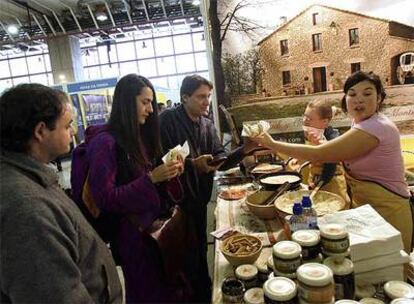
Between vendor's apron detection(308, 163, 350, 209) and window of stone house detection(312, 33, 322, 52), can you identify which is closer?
vendor's apron detection(308, 163, 350, 209)

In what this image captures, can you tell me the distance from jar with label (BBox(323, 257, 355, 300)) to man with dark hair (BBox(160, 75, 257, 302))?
4.81ft

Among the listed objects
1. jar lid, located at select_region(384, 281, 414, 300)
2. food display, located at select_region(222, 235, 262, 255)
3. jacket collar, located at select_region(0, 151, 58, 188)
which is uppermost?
jacket collar, located at select_region(0, 151, 58, 188)

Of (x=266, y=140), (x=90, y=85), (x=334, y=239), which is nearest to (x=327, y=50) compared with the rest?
(x=266, y=140)

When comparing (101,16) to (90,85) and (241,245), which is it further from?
(241,245)

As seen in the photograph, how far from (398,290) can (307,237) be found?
0.29 m

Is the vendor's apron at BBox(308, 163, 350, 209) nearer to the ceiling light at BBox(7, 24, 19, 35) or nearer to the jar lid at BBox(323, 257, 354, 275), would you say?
the jar lid at BBox(323, 257, 354, 275)

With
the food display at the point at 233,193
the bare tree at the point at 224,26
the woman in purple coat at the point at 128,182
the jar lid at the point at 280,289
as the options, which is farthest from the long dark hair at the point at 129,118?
the bare tree at the point at 224,26

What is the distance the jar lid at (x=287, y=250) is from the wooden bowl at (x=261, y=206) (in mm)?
727

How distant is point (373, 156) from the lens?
1.61m

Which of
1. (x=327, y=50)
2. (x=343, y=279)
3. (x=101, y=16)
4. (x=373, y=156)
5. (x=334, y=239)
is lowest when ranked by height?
(x=343, y=279)

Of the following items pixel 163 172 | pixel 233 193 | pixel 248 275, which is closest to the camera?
pixel 248 275

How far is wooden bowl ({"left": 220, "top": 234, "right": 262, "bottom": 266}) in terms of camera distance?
1.30 metres

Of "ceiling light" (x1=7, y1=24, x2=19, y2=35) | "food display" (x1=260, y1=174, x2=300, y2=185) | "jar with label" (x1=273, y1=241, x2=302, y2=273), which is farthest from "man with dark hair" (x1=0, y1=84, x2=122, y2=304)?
"ceiling light" (x1=7, y1=24, x2=19, y2=35)

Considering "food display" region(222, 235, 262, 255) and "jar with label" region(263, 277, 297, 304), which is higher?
"jar with label" region(263, 277, 297, 304)
